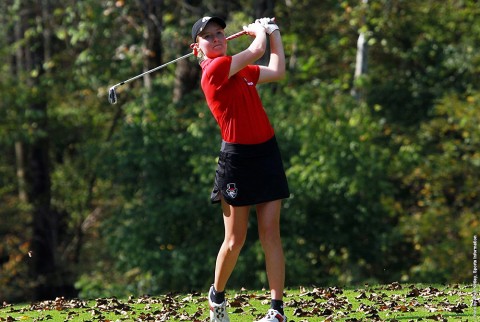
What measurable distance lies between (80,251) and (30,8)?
24.4 ft

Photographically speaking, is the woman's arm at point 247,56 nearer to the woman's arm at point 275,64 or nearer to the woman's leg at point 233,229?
the woman's arm at point 275,64

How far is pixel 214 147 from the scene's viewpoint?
1895 centimetres

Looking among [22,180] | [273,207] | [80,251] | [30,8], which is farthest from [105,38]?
[273,207]

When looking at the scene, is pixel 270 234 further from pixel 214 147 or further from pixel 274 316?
pixel 214 147

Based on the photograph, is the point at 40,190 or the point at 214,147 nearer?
the point at 214,147

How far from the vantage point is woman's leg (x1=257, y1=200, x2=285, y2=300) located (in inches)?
298

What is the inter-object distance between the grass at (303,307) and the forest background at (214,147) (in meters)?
8.49

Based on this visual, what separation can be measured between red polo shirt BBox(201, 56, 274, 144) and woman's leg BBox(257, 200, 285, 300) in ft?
1.63

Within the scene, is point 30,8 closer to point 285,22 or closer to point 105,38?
point 105,38

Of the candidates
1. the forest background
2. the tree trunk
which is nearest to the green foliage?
the forest background

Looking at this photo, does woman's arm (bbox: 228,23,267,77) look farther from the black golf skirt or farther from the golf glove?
the black golf skirt

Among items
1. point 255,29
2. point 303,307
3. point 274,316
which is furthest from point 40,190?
point 274,316

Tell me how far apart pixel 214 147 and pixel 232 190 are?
11.4 meters

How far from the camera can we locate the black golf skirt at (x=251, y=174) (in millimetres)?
7520
